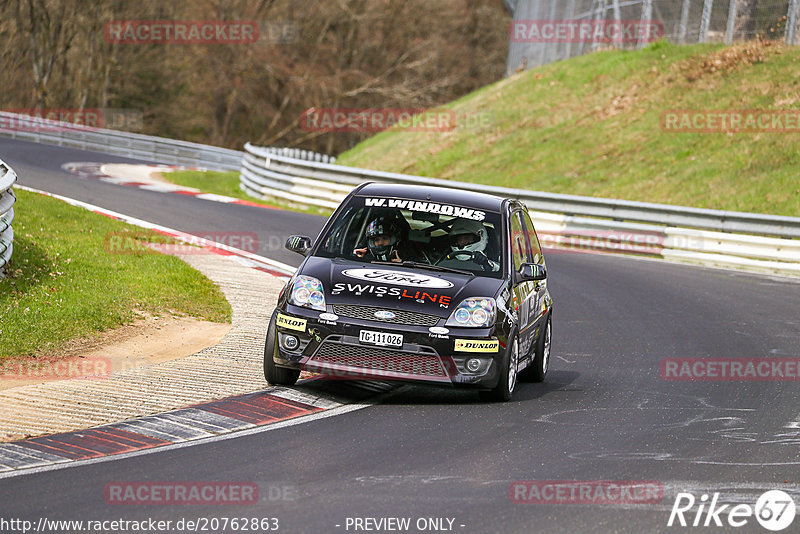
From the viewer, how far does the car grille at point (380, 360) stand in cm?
866

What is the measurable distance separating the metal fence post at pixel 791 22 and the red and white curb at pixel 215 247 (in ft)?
58.0

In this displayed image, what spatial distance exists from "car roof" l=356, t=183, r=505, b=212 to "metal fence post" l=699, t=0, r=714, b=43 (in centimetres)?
2342

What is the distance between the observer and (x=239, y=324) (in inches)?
481

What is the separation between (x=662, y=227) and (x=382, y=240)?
510 inches

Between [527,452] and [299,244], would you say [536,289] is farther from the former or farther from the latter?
[527,452]

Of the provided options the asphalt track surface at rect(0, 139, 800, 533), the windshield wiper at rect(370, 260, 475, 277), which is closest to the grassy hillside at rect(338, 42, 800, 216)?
the asphalt track surface at rect(0, 139, 800, 533)

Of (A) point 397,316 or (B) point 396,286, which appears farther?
(B) point 396,286

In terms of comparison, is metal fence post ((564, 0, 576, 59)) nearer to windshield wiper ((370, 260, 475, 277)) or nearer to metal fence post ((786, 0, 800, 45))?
metal fence post ((786, 0, 800, 45))

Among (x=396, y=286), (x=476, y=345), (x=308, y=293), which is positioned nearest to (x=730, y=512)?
(x=476, y=345)

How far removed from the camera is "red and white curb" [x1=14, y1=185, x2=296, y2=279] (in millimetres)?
16516

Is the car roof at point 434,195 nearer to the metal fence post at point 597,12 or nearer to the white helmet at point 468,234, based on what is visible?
the white helmet at point 468,234

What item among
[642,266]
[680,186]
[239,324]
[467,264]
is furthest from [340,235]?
[680,186]

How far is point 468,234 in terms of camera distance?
996 centimetres

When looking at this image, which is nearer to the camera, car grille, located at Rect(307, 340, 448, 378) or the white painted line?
car grille, located at Rect(307, 340, 448, 378)
